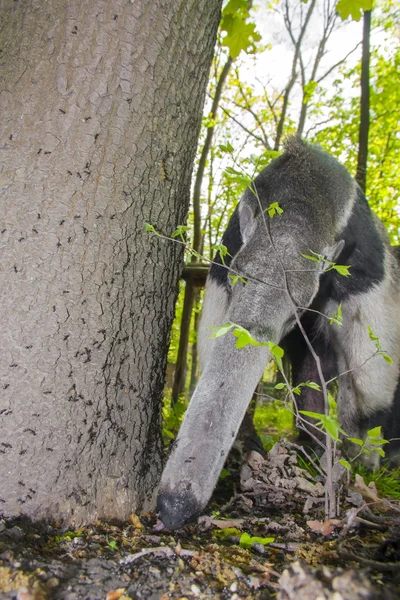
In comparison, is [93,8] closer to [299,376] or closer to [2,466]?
[2,466]

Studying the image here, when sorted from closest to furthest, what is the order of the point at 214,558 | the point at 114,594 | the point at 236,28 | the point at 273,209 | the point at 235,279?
the point at 114,594 → the point at 214,558 → the point at 235,279 → the point at 273,209 → the point at 236,28

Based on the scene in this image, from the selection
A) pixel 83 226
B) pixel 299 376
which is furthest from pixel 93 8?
pixel 299 376

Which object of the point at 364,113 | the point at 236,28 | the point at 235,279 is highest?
the point at 364,113

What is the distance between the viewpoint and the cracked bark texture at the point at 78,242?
1963 mm

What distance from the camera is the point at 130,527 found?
206cm

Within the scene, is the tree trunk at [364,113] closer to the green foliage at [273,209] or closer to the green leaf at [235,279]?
the green foliage at [273,209]

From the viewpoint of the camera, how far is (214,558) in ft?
5.44

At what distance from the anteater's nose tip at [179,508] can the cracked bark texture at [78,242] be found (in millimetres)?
318

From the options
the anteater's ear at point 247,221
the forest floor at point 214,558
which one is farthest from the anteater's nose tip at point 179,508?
the anteater's ear at point 247,221

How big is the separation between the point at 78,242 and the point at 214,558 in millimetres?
1457

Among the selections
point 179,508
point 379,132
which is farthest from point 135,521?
point 379,132

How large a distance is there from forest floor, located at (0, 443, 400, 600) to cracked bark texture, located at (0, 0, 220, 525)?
9.1 inches

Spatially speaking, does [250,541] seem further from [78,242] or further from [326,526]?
[78,242]

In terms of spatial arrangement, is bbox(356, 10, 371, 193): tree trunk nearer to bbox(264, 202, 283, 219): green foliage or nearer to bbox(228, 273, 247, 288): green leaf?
bbox(264, 202, 283, 219): green foliage
